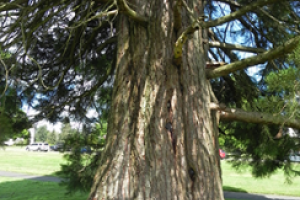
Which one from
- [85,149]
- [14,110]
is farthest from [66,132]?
[14,110]

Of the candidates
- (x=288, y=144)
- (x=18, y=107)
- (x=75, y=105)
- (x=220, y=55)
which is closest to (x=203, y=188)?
(x=288, y=144)

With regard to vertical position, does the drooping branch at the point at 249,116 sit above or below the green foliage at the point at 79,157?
above

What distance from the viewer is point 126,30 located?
12.2 feet

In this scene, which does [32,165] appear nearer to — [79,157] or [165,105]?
[79,157]

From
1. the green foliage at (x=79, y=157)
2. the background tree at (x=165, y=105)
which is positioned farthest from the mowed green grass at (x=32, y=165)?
the background tree at (x=165, y=105)

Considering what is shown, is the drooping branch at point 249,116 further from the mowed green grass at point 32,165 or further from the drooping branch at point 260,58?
the mowed green grass at point 32,165

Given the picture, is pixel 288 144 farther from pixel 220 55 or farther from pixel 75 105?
pixel 75 105

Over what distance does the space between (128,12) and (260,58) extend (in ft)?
4.75

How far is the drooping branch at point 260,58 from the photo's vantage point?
3.11m

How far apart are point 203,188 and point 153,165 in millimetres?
530

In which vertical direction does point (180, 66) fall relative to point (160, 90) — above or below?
above

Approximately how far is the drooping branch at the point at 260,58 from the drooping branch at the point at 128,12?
3.10 feet

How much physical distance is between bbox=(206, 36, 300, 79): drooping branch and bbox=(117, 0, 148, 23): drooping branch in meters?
0.94

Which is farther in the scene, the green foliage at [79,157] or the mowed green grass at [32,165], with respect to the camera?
the mowed green grass at [32,165]
